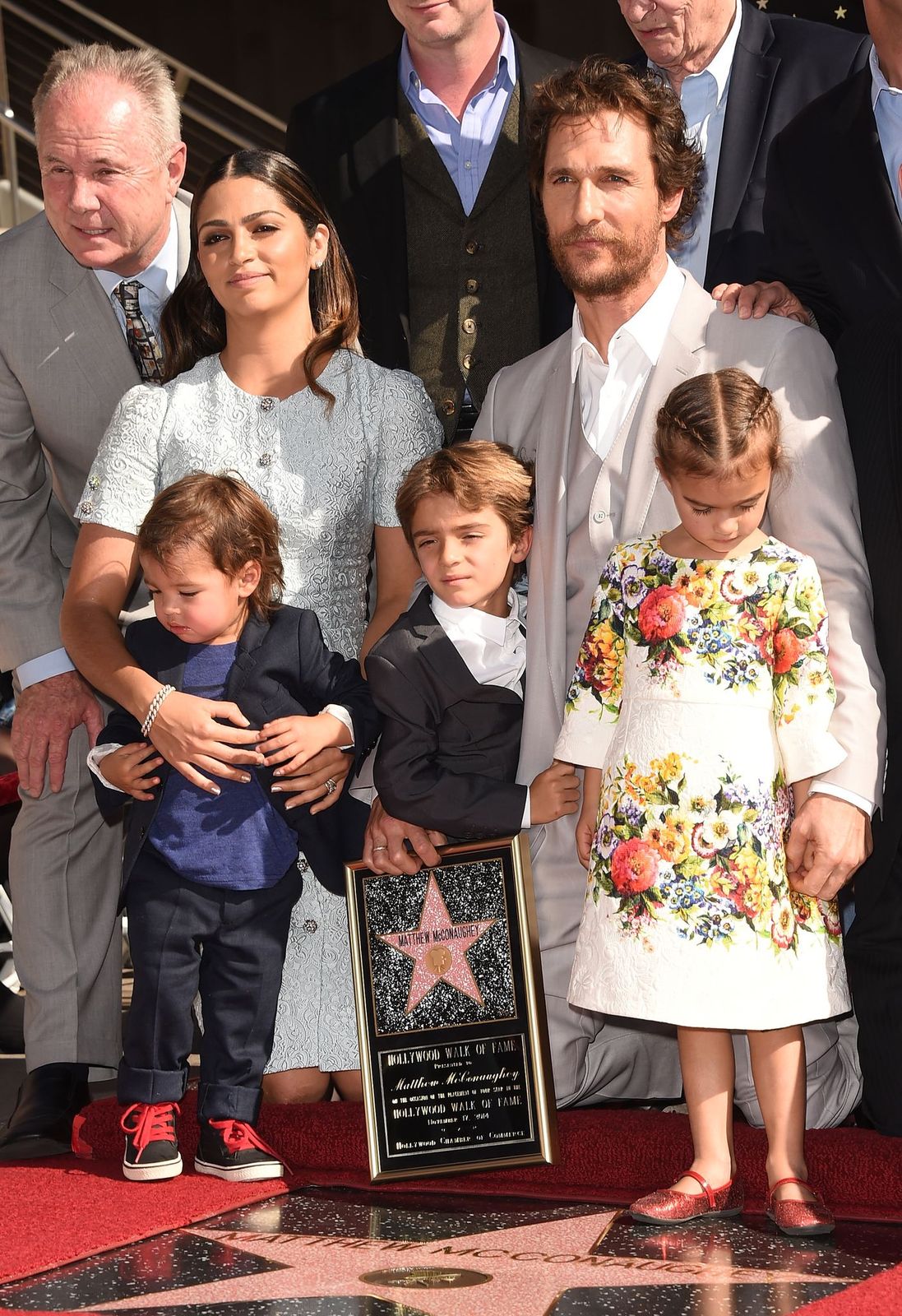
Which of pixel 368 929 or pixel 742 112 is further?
pixel 742 112

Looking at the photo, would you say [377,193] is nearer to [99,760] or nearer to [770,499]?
[770,499]

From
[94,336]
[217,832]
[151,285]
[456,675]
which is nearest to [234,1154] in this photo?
[217,832]

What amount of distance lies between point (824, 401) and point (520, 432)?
57cm

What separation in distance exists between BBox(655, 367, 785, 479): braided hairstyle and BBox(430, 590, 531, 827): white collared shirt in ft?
1.65

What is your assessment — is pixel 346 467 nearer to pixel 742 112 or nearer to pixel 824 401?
pixel 824 401

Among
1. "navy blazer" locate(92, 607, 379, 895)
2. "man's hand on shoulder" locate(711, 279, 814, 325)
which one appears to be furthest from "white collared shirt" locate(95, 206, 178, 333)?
"man's hand on shoulder" locate(711, 279, 814, 325)

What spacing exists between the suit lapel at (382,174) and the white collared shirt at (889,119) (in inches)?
40.8

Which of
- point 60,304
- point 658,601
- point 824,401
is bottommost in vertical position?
point 658,601

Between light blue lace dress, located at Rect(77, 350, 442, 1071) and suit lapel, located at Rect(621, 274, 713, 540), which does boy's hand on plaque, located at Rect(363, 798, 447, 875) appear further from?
suit lapel, located at Rect(621, 274, 713, 540)

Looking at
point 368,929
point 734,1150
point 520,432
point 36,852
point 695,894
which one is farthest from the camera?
point 36,852

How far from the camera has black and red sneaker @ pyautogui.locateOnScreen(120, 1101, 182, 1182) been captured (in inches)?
103

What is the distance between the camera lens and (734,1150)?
2564mm

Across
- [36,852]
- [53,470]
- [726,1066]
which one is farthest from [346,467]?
[726,1066]

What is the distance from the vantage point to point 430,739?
8.84 ft
